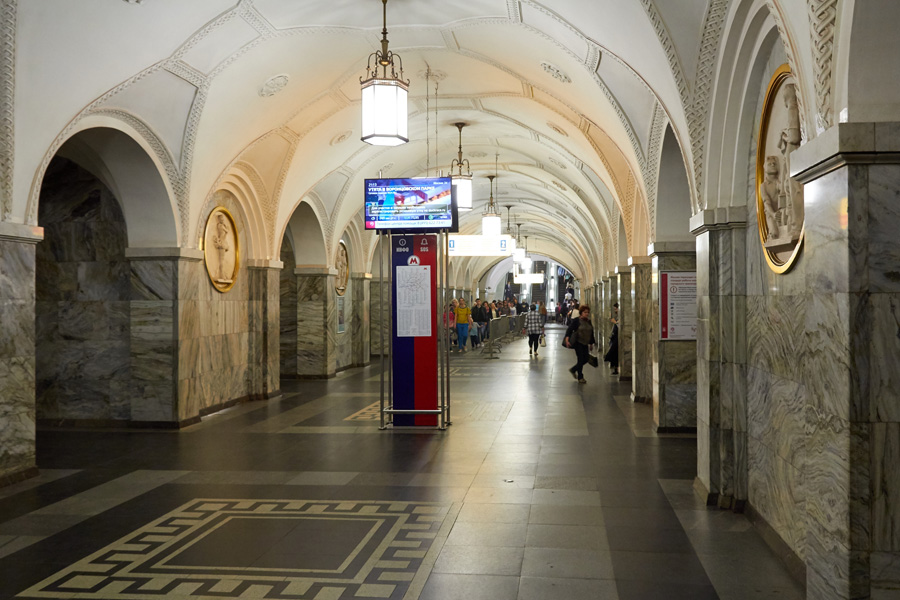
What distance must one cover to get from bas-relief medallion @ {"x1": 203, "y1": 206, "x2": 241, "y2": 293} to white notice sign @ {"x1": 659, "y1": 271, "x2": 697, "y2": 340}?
5.81 metres

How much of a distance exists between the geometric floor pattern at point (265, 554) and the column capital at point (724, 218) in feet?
8.81

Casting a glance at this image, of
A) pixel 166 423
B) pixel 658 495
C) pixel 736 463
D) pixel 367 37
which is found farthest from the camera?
pixel 166 423

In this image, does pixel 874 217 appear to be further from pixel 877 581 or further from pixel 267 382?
pixel 267 382

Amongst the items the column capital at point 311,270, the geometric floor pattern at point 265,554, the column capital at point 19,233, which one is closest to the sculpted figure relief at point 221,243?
the column capital at point 311,270

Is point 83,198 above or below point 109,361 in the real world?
above

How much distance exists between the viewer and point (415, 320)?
28.0 feet

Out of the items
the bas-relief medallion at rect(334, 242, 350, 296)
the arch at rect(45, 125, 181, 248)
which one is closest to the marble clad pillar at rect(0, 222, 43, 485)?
the arch at rect(45, 125, 181, 248)

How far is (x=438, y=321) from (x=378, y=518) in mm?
4080

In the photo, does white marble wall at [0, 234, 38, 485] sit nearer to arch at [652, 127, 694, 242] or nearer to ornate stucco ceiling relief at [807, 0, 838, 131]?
ornate stucco ceiling relief at [807, 0, 838, 131]

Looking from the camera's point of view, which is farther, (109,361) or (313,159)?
(313,159)

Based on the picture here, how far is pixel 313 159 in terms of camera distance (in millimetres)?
11953

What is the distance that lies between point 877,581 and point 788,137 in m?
2.35

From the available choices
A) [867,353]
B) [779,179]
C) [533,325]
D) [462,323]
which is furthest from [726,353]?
[462,323]

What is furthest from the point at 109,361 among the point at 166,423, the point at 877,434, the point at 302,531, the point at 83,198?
the point at 877,434
